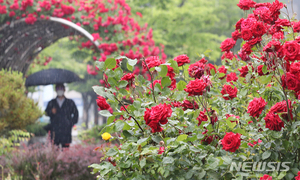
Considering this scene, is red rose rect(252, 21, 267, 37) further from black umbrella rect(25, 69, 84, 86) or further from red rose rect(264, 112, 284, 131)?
black umbrella rect(25, 69, 84, 86)

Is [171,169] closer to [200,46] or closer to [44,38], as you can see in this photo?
[44,38]

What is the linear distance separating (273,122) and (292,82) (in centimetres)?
22

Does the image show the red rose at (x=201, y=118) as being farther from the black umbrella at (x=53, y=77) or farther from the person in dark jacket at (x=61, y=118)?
the black umbrella at (x=53, y=77)

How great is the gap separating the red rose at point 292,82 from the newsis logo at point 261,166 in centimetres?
43

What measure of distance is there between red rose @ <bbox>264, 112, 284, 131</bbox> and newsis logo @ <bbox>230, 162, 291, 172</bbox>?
8.4 inches

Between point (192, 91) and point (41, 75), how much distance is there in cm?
925

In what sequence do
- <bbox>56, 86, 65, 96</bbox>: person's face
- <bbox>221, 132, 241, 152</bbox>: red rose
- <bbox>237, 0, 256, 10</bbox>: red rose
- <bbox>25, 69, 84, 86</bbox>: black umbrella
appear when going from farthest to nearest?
<bbox>25, 69, 84, 86</bbox>: black umbrella < <bbox>56, 86, 65, 96</bbox>: person's face < <bbox>237, 0, 256, 10</bbox>: red rose < <bbox>221, 132, 241, 152</bbox>: red rose

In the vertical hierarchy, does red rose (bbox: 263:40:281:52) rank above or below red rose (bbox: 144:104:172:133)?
above

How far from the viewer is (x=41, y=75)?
977cm

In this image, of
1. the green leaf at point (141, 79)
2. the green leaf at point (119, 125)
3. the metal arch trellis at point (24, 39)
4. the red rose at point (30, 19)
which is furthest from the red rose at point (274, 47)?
the metal arch trellis at point (24, 39)

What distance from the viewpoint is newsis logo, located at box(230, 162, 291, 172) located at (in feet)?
4.77

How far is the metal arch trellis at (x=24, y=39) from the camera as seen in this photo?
8.77m

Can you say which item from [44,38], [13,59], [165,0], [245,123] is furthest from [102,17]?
[245,123]

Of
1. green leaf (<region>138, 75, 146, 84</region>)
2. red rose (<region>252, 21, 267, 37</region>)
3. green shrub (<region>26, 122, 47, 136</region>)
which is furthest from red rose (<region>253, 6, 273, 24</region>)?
green shrub (<region>26, 122, 47, 136</region>)
